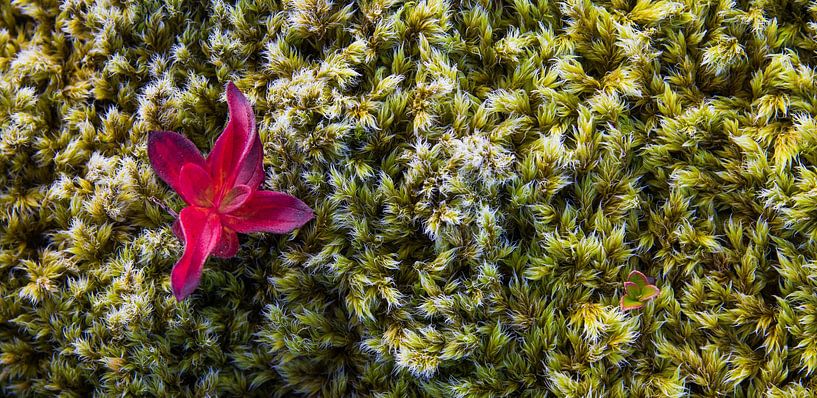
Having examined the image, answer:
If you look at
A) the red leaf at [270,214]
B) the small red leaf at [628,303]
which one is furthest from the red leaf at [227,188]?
the small red leaf at [628,303]

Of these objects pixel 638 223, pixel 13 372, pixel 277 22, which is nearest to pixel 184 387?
pixel 13 372

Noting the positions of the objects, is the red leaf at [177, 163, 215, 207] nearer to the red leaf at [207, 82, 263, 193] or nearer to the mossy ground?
the red leaf at [207, 82, 263, 193]

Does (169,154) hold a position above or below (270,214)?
above

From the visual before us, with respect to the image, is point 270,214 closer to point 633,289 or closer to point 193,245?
point 193,245

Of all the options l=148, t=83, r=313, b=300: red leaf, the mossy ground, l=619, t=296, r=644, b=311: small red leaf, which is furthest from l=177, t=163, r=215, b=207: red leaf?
l=619, t=296, r=644, b=311: small red leaf

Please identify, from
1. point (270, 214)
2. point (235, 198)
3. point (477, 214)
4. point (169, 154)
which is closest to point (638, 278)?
point (477, 214)

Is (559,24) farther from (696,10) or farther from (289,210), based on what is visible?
(289,210)
